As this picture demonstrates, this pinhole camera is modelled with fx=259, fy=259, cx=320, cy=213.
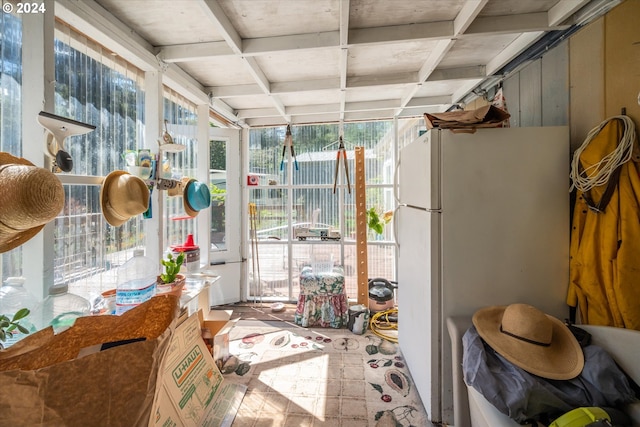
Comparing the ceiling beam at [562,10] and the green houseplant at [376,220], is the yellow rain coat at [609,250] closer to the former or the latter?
the ceiling beam at [562,10]

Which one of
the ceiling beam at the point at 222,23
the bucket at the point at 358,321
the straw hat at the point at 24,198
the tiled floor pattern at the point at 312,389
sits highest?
the ceiling beam at the point at 222,23

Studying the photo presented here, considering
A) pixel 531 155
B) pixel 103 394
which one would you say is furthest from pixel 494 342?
pixel 103 394

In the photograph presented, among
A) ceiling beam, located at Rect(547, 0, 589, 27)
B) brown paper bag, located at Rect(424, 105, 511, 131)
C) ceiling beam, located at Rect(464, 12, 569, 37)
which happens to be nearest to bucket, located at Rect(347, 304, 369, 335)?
brown paper bag, located at Rect(424, 105, 511, 131)

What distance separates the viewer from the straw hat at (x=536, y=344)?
1.11 m

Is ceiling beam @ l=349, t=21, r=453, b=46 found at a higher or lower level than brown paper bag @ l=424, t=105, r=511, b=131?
higher

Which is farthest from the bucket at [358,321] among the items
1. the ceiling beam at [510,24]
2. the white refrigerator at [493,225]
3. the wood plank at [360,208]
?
the ceiling beam at [510,24]

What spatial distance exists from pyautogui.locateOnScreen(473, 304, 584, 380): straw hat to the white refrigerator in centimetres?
28

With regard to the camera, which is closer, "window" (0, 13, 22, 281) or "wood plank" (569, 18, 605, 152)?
"window" (0, 13, 22, 281)

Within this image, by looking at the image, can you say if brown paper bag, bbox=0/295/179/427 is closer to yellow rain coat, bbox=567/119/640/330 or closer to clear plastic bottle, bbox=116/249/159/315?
clear plastic bottle, bbox=116/249/159/315

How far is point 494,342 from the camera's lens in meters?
1.21

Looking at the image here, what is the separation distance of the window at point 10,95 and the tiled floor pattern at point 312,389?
1.49 m

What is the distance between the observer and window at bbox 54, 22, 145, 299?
4.53ft

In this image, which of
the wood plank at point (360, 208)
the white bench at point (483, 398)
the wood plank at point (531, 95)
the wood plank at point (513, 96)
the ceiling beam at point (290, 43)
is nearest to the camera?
the white bench at point (483, 398)

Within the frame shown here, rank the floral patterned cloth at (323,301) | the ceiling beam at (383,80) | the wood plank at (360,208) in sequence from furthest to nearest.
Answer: the wood plank at (360,208)
the floral patterned cloth at (323,301)
the ceiling beam at (383,80)
